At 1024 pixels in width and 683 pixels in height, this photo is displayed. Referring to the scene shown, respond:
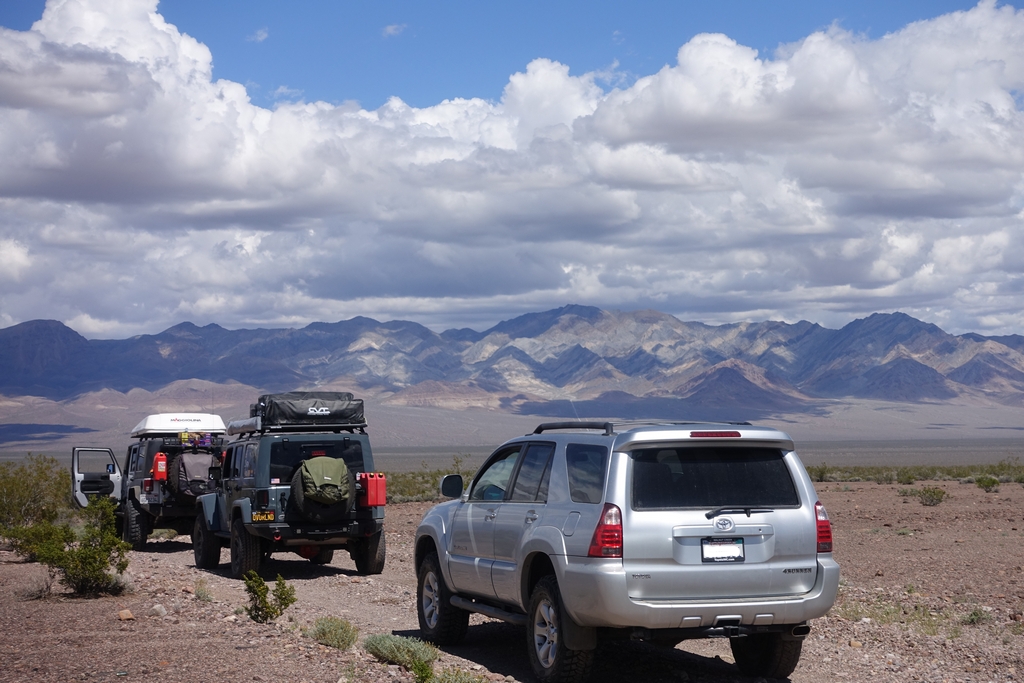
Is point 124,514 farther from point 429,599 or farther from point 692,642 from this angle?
point 692,642

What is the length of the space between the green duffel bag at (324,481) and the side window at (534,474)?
20.6 ft

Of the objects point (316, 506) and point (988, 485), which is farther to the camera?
point (988, 485)

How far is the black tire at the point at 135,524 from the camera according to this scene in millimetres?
20719

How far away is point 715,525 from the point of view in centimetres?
790

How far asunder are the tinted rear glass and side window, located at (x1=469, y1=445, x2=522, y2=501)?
236 inches

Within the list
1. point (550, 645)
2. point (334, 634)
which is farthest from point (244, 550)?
point (550, 645)

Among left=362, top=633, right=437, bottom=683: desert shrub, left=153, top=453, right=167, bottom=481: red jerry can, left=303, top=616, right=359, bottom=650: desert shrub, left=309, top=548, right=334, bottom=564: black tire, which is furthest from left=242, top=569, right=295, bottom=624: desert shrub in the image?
left=153, top=453, right=167, bottom=481: red jerry can

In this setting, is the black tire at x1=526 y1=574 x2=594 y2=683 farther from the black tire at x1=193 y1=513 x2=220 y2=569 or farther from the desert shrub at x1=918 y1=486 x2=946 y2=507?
the desert shrub at x1=918 y1=486 x2=946 y2=507

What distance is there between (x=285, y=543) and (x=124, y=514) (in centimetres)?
684

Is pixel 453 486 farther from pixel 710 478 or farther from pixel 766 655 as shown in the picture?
pixel 766 655

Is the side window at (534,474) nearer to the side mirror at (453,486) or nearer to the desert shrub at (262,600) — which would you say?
the side mirror at (453,486)

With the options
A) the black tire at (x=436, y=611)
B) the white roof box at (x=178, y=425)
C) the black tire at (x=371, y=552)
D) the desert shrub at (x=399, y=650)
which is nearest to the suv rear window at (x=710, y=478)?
the desert shrub at (x=399, y=650)

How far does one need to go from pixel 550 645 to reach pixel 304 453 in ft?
26.2

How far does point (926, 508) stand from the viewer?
2892 centimetres
